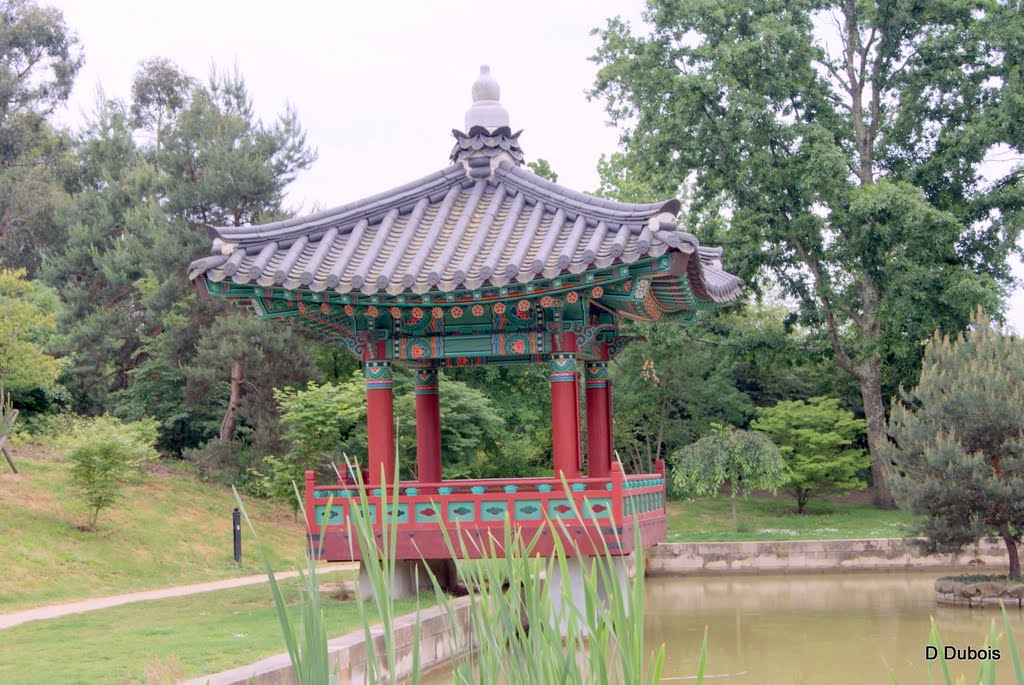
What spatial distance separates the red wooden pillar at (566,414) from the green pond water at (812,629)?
6.53 feet

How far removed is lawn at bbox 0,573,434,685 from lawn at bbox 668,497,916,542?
409 inches

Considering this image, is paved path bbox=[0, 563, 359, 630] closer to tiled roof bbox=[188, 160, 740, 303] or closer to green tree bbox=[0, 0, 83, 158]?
tiled roof bbox=[188, 160, 740, 303]

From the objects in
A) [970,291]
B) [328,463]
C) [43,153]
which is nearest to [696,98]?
[970,291]

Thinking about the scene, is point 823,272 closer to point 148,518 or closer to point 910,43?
point 910,43

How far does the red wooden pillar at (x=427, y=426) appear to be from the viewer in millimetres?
12398

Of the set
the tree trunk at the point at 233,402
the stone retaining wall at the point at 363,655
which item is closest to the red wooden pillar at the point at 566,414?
the stone retaining wall at the point at 363,655

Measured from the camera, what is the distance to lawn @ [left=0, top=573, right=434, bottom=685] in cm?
670

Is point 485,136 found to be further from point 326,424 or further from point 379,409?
point 326,424

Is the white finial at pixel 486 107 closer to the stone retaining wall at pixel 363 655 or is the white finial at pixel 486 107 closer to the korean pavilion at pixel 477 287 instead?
the korean pavilion at pixel 477 287

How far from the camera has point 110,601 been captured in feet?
41.0

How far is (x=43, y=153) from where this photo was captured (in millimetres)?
33125

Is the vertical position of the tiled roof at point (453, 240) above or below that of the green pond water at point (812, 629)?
above

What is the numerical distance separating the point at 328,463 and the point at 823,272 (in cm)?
1198

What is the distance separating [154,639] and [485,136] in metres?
6.30
